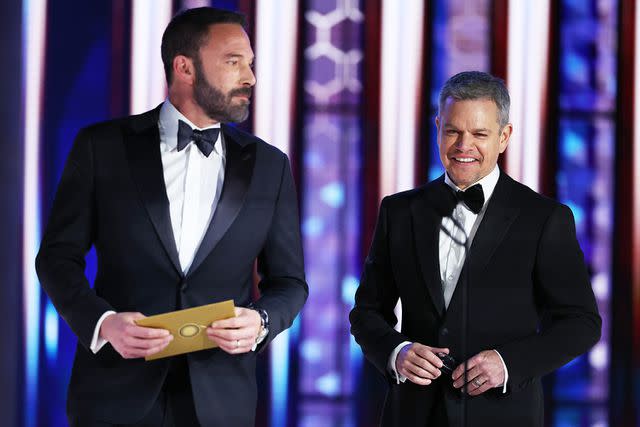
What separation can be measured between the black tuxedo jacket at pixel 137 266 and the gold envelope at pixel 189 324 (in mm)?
139

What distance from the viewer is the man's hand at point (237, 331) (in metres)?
1.87

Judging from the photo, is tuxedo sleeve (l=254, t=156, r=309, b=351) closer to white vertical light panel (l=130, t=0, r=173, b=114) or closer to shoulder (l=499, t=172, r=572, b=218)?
shoulder (l=499, t=172, r=572, b=218)

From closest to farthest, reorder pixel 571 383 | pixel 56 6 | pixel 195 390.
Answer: pixel 195 390
pixel 56 6
pixel 571 383

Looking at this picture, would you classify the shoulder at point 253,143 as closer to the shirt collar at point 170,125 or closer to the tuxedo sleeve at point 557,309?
the shirt collar at point 170,125

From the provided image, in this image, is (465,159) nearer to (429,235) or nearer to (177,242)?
(429,235)

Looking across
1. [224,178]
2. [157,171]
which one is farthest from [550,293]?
[157,171]

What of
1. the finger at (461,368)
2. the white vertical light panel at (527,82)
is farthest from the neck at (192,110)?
the white vertical light panel at (527,82)

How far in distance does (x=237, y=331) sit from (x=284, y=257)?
379mm

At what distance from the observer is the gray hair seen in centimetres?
219

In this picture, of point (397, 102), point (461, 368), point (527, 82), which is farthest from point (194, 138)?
point (527, 82)

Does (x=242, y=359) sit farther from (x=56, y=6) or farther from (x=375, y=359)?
(x=56, y=6)

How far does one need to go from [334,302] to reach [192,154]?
204 cm

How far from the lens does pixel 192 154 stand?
2166 millimetres

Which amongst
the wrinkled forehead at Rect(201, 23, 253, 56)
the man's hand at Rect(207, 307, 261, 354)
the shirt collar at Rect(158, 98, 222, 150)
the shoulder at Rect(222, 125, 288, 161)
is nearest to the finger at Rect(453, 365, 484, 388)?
the man's hand at Rect(207, 307, 261, 354)
